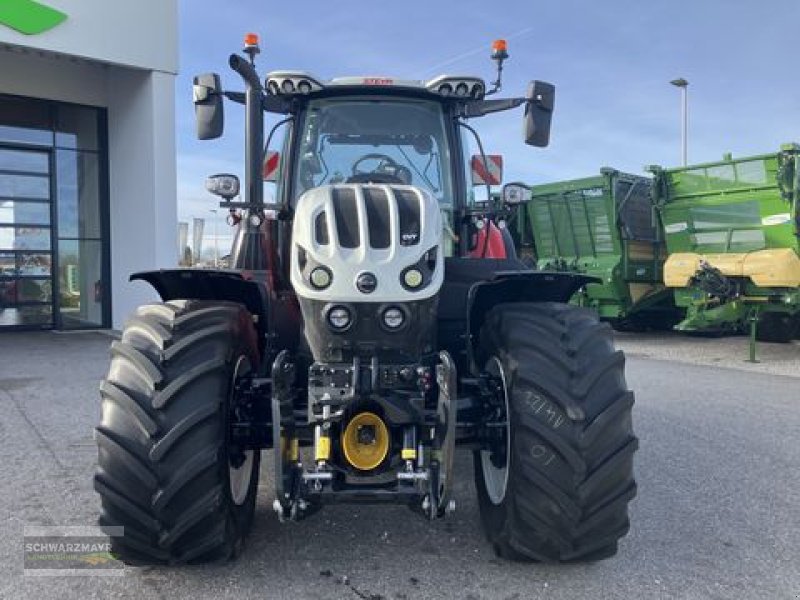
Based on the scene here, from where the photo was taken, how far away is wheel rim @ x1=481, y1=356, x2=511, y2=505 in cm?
307

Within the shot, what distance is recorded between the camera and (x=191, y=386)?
2.87 metres

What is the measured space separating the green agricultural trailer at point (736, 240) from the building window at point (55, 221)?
11.0 m

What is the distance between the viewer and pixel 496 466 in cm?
329

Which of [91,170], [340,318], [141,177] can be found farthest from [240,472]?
[91,170]

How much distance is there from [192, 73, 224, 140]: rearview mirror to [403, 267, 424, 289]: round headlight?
4.96 feet

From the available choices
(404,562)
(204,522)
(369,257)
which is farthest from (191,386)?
(404,562)

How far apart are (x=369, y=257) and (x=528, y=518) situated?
130cm

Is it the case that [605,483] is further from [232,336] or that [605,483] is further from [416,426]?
[232,336]

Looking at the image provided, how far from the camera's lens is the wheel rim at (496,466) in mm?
3072

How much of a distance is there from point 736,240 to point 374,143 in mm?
8528

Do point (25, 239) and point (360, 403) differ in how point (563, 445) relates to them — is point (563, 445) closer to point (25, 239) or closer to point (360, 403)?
point (360, 403)

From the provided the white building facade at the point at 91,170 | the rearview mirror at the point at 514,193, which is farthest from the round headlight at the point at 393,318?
the white building facade at the point at 91,170

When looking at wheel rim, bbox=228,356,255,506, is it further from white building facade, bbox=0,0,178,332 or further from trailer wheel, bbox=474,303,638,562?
white building facade, bbox=0,0,178,332

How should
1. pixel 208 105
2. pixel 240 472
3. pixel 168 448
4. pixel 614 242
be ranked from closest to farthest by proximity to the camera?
pixel 168 448 → pixel 240 472 → pixel 208 105 → pixel 614 242
